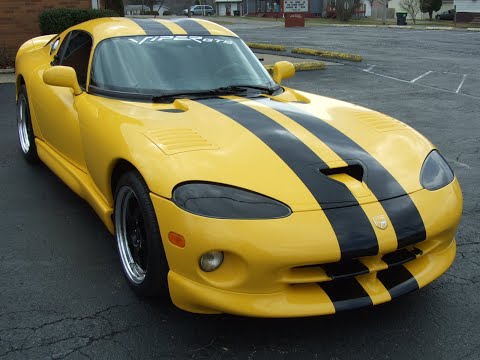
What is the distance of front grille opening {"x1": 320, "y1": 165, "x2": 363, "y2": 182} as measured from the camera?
280 centimetres

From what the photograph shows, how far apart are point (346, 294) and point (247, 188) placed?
66cm

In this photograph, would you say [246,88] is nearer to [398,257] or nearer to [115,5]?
[398,257]

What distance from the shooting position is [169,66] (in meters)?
3.91

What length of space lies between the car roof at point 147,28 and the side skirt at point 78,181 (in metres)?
0.97

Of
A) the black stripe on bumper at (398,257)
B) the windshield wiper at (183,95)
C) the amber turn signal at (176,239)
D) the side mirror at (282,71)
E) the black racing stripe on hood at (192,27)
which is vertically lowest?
the black stripe on bumper at (398,257)

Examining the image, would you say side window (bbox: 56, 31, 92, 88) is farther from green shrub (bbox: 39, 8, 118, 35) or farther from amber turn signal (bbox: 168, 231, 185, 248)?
green shrub (bbox: 39, 8, 118, 35)

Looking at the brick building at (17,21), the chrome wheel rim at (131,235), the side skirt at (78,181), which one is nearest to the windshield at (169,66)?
the side skirt at (78,181)

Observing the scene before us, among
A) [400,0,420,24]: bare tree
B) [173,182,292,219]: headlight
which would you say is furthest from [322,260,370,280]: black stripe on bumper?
[400,0,420,24]: bare tree

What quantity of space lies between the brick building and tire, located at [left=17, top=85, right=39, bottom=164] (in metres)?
7.77

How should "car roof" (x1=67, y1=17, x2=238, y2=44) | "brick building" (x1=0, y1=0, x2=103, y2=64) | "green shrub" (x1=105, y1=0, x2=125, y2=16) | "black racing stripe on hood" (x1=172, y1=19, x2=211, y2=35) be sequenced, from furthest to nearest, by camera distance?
"green shrub" (x1=105, y1=0, x2=125, y2=16), "brick building" (x1=0, y1=0, x2=103, y2=64), "black racing stripe on hood" (x1=172, y1=19, x2=211, y2=35), "car roof" (x1=67, y1=17, x2=238, y2=44)

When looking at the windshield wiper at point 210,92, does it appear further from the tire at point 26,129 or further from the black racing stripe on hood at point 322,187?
the tire at point 26,129

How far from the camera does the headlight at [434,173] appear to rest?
290 cm

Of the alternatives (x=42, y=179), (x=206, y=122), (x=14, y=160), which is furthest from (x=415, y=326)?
(x=14, y=160)

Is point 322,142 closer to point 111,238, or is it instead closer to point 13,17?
point 111,238
